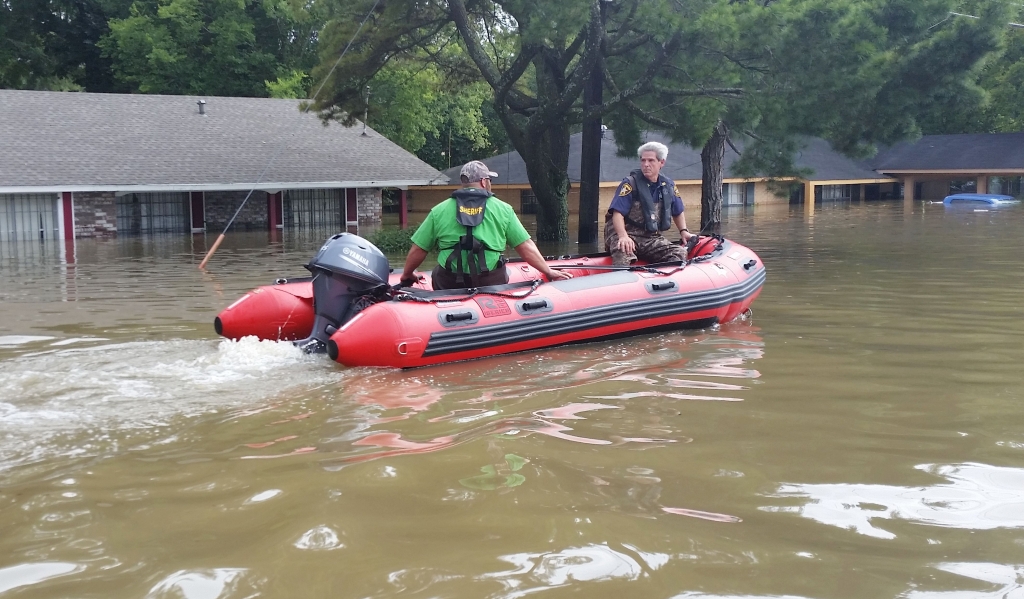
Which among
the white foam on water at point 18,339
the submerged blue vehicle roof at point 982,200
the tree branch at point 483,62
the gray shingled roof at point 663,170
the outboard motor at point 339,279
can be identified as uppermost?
the tree branch at point 483,62

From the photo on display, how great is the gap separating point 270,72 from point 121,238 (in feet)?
38.8

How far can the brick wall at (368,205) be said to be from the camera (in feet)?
86.1

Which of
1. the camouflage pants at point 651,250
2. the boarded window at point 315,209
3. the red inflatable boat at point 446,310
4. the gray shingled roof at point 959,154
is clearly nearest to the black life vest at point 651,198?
the camouflage pants at point 651,250

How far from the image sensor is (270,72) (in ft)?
104

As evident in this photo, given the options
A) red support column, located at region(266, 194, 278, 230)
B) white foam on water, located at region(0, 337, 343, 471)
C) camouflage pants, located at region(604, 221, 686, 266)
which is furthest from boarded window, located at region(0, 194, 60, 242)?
camouflage pants, located at region(604, 221, 686, 266)

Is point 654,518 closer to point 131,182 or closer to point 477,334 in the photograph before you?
point 477,334

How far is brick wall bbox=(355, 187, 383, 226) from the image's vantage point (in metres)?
26.2

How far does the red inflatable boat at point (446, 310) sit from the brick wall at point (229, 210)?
17956 millimetres

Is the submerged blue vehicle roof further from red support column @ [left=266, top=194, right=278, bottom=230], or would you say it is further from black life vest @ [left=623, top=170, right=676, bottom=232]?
black life vest @ [left=623, top=170, right=676, bottom=232]

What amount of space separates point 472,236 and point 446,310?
648 mm

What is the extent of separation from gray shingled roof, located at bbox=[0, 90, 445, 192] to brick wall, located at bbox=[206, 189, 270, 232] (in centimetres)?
118

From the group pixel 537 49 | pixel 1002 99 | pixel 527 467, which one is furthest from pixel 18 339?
pixel 1002 99

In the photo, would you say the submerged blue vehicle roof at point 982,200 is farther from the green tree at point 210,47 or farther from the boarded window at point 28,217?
the boarded window at point 28,217

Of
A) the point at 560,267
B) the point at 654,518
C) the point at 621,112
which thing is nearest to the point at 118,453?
the point at 654,518
